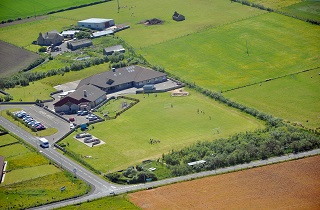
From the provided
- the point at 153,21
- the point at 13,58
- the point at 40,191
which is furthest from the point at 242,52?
A: the point at 40,191

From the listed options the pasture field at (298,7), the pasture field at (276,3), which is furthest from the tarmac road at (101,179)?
the pasture field at (276,3)

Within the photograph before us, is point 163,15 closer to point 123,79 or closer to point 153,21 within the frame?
point 153,21

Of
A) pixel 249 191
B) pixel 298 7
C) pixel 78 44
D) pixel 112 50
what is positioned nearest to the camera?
pixel 249 191

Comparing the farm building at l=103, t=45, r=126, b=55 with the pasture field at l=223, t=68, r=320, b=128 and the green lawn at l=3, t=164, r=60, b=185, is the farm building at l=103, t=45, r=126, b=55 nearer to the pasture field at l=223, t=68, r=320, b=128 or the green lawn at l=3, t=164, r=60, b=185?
the pasture field at l=223, t=68, r=320, b=128

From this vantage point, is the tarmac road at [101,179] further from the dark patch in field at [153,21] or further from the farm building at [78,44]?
the dark patch in field at [153,21]

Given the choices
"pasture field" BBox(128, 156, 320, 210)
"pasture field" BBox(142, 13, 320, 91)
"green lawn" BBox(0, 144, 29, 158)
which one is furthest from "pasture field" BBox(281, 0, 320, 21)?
"green lawn" BBox(0, 144, 29, 158)
